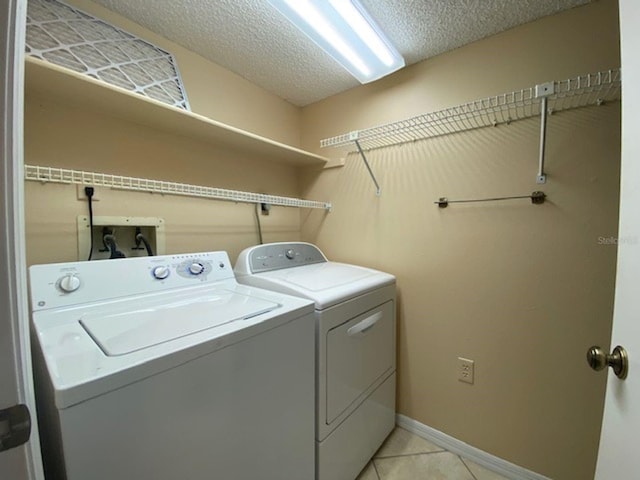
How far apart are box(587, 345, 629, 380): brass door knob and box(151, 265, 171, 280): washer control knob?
146cm

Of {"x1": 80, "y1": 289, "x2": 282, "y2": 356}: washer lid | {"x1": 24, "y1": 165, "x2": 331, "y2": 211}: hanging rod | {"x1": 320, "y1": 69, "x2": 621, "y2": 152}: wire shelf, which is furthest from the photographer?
{"x1": 320, "y1": 69, "x2": 621, "y2": 152}: wire shelf

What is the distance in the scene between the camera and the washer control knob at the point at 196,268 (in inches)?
50.1

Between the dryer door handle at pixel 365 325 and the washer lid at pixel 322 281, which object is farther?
the dryer door handle at pixel 365 325

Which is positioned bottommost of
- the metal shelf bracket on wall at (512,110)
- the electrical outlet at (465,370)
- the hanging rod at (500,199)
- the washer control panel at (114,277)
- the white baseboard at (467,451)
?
the white baseboard at (467,451)

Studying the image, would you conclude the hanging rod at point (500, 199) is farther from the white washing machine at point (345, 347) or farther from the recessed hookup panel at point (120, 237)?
the recessed hookup panel at point (120, 237)

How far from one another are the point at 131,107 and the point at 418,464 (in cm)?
233

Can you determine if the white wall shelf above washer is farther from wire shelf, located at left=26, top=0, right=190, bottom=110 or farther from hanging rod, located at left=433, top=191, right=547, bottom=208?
hanging rod, located at left=433, top=191, right=547, bottom=208

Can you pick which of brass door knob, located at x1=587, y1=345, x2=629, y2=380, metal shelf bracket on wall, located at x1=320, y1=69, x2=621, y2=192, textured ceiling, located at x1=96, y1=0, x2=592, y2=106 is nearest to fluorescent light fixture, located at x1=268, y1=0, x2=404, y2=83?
textured ceiling, located at x1=96, y1=0, x2=592, y2=106

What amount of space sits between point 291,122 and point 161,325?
1.88 meters

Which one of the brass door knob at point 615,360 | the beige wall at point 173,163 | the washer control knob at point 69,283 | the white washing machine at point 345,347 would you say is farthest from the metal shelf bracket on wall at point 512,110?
the washer control knob at point 69,283

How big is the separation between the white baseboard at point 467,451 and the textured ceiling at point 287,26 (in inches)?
89.2

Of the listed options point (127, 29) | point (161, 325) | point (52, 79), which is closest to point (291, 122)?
point (127, 29)

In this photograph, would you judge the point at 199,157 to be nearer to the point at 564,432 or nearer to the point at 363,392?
the point at 363,392

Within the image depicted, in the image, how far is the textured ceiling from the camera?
Result: 4.09 ft
